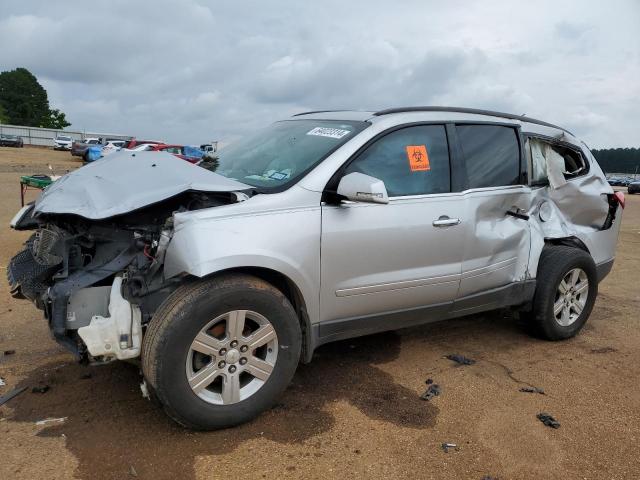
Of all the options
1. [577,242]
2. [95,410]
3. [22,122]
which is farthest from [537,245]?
[22,122]

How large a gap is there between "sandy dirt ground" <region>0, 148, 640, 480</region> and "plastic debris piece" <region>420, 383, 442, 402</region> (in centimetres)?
4

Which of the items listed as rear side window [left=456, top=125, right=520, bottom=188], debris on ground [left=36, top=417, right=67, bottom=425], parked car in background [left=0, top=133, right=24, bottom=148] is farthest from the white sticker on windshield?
parked car in background [left=0, top=133, right=24, bottom=148]

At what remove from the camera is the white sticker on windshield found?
369cm

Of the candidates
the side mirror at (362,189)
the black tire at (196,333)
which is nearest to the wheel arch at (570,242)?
the side mirror at (362,189)

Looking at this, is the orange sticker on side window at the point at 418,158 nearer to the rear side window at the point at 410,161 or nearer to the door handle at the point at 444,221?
the rear side window at the point at 410,161

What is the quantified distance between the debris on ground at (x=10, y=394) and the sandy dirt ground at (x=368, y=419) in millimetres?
52

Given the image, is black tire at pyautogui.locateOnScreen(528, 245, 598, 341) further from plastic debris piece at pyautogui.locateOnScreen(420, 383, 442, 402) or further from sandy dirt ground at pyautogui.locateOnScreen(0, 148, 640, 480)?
plastic debris piece at pyautogui.locateOnScreen(420, 383, 442, 402)

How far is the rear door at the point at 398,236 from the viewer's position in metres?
3.39

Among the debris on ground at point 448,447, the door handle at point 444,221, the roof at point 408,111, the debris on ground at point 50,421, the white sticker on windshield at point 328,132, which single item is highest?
the roof at point 408,111

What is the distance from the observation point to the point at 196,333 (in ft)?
9.55

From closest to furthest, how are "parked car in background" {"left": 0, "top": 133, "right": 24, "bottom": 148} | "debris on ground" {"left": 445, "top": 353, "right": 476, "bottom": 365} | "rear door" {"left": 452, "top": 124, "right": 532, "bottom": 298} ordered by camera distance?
"rear door" {"left": 452, "top": 124, "right": 532, "bottom": 298}
"debris on ground" {"left": 445, "top": 353, "right": 476, "bottom": 365}
"parked car in background" {"left": 0, "top": 133, "right": 24, "bottom": 148}

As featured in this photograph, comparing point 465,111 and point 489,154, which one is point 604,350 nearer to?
point 489,154

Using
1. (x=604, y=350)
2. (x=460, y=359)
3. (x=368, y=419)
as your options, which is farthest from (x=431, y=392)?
(x=604, y=350)

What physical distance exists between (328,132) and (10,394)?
267cm
